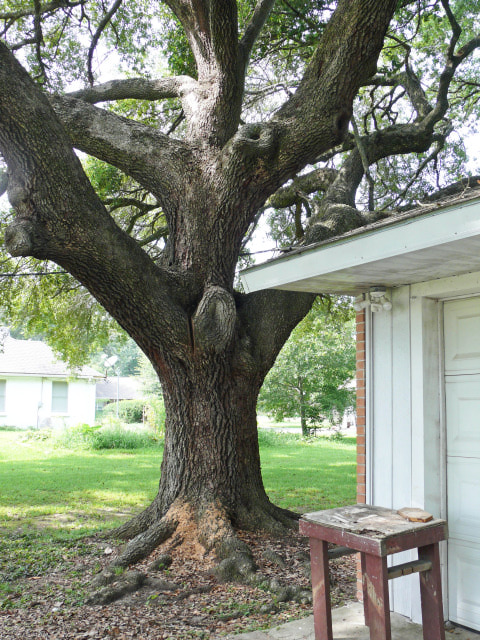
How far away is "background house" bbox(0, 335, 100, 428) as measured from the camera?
28.1 meters

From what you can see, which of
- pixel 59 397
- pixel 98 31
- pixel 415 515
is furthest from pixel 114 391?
pixel 415 515

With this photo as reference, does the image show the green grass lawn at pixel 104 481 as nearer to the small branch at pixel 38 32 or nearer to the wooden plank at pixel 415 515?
the wooden plank at pixel 415 515

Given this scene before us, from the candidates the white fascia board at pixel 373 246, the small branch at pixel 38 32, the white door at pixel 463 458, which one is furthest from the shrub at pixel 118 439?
the white door at pixel 463 458

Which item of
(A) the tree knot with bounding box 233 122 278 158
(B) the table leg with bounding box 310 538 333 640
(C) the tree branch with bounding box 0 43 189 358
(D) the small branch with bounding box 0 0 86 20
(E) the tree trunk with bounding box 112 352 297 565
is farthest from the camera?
(D) the small branch with bounding box 0 0 86 20

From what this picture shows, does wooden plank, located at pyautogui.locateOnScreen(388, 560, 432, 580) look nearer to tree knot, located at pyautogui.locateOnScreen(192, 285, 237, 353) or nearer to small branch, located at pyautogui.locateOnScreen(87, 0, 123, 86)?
tree knot, located at pyautogui.locateOnScreen(192, 285, 237, 353)

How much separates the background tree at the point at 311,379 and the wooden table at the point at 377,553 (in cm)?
2115

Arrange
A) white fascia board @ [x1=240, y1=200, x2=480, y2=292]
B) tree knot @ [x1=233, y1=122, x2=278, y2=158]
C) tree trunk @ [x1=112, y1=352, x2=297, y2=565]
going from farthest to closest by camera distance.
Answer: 1. tree knot @ [x1=233, y1=122, x2=278, y2=158]
2. tree trunk @ [x1=112, y1=352, x2=297, y2=565]
3. white fascia board @ [x1=240, y1=200, x2=480, y2=292]

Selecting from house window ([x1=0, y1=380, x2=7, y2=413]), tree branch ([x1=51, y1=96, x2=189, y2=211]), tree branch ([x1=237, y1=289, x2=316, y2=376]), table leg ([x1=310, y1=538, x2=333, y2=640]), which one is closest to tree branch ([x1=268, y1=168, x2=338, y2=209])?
tree branch ([x1=237, y1=289, x2=316, y2=376])

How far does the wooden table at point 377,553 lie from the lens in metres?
3.52

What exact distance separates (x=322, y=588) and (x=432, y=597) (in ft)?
2.32

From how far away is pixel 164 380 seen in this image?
22.7 feet

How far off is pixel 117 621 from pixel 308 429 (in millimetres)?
21996

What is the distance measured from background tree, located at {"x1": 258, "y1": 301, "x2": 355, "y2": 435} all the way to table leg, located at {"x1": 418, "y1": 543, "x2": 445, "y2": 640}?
21.2 metres

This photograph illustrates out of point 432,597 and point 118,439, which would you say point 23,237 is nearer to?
point 432,597
